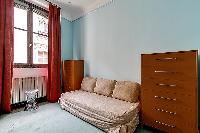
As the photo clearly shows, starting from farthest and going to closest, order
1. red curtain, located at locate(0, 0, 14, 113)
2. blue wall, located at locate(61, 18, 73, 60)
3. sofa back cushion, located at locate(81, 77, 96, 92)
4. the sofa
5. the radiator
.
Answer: blue wall, located at locate(61, 18, 73, 60)
sofa back cushion, located at locate(81, 77, 96, 92)
the radiator
red curtain, located at locate(0, 0, 14, 113)
the sofa

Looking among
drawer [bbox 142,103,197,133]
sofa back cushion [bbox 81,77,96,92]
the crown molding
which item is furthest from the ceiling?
drawer [bbox 142,103,197,133]

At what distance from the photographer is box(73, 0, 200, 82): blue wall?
7.60ft

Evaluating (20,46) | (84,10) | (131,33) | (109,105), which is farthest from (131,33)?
(20,46)

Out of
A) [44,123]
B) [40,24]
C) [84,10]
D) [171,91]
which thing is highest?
[84,10]

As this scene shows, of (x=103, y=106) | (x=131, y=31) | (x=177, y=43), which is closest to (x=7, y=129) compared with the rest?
(x=103, y=106)

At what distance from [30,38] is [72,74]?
1403 mm

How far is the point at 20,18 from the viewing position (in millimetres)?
3471

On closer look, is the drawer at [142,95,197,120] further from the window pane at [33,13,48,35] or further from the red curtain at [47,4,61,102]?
the window pane at [33,13,48,35]

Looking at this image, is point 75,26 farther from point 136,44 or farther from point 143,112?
point 143,112

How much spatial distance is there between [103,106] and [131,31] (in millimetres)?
1661

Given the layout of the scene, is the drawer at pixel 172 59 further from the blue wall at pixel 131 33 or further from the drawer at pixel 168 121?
the drawer at pixel 168 121

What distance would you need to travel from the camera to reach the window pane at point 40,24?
3.76 m

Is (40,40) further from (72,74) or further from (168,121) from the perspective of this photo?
(168,121)

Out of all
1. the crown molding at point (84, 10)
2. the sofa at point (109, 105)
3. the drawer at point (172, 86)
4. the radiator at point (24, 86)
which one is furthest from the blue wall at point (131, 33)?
the radiator at point (24, 86)
